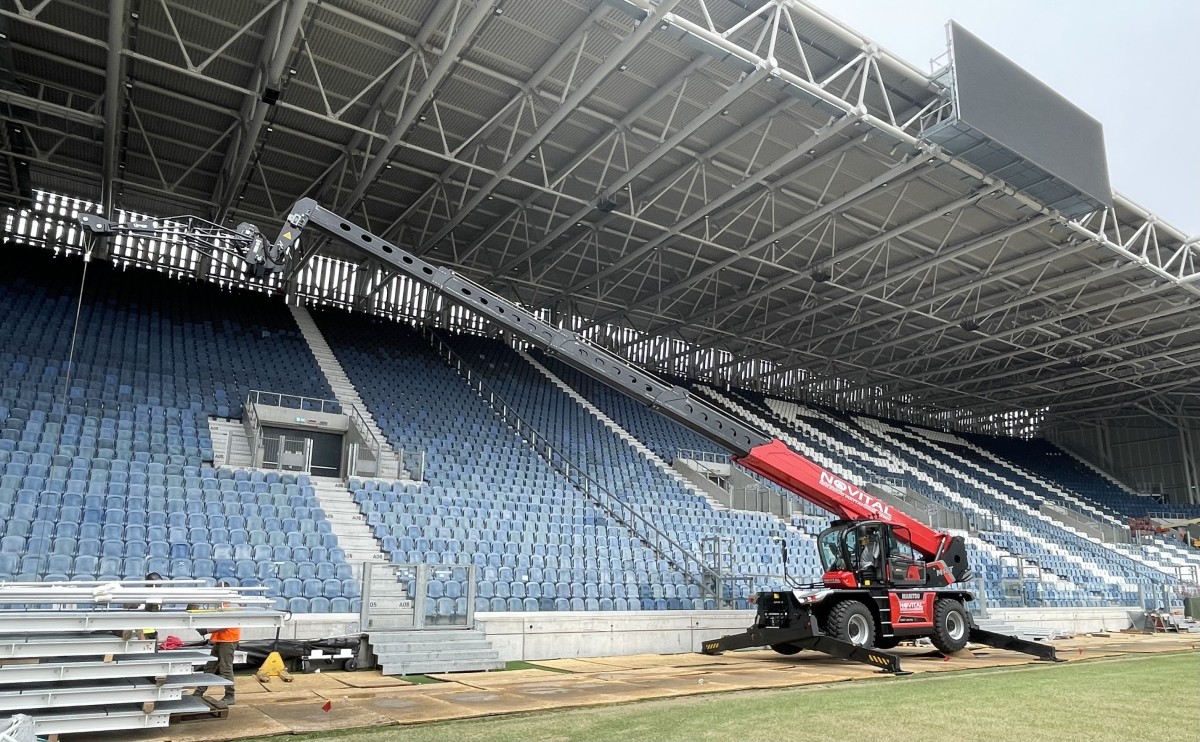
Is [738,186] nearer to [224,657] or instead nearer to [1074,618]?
[224,657]

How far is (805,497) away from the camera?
44.7 ft

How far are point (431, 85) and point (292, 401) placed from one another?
8.61 metres

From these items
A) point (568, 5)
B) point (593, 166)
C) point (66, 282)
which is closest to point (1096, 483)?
point (593, 166)

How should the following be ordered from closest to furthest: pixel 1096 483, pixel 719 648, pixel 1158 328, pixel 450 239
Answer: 1. pixel 719 648
2. pixel 450 239
3. pixel 1158 328
4. pixel 1096 483

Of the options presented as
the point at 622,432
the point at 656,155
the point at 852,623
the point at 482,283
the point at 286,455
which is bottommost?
the point at 852,623

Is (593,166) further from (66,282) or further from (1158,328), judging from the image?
(1158,328)

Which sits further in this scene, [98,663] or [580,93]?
[580,93]

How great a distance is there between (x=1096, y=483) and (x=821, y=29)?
41814mm

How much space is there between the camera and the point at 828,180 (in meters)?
19.7

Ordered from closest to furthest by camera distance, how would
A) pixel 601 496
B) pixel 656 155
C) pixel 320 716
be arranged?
1. pixel 320 716
2. pixel 656 155
3. pixel 601 496

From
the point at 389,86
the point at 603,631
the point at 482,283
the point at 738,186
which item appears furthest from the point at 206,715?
the point at 482,283

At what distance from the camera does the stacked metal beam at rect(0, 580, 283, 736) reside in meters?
6.14

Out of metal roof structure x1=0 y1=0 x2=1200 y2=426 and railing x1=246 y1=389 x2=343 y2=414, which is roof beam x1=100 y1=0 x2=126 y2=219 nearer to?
metal roof structure x1=0 y1=0 x2=1200 y2=426

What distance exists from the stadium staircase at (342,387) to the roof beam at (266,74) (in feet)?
17.6
